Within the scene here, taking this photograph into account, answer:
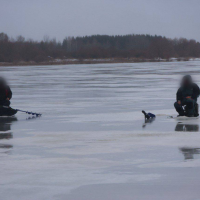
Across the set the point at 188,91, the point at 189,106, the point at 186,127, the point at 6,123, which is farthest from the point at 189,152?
the point at 6,123

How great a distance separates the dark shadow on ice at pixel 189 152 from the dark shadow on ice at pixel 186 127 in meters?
2.55

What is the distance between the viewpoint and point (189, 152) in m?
8.64

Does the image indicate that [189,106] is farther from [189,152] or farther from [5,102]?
[189,152]

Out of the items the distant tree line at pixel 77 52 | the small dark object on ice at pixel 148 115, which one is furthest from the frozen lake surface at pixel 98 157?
the distant tree line at pixel 77 52

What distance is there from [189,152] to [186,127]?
3503 millimetres

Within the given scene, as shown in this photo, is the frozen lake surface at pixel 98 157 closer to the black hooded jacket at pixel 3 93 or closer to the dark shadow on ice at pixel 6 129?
the dark shadow on ice at pixel 6 129

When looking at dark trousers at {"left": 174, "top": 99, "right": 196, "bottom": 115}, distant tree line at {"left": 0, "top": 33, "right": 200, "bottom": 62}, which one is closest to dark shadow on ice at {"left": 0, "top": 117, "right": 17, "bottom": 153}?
dark trousers at {"left": 174, "top": 99, "right": 196, "bottom": 115}

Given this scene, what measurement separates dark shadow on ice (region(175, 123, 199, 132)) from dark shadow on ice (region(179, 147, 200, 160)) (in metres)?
2.55

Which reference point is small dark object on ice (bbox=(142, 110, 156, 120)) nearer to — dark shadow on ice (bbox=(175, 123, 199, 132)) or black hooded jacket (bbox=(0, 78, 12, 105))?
dark shadow on ice (bbox=(175, 123, 199, 132))

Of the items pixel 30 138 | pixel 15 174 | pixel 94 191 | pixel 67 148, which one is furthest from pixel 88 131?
pixel 94 191

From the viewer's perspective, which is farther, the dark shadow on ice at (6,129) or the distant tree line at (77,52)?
the distant tree line at (77,52)

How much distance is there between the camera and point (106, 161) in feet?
26.2

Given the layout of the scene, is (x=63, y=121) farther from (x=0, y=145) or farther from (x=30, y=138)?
(x=0, y=145)

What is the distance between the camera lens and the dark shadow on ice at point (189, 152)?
827 cm
